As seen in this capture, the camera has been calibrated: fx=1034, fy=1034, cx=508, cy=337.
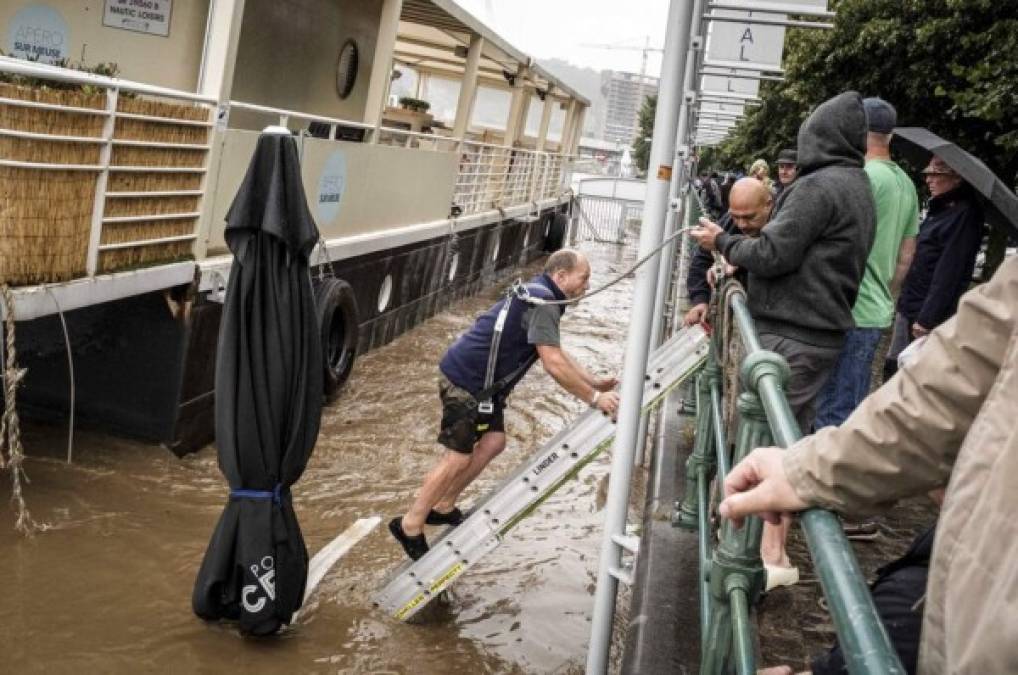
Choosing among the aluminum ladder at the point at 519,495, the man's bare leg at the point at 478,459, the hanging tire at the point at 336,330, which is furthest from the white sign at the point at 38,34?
the aluminum ladder at the point at 519,495

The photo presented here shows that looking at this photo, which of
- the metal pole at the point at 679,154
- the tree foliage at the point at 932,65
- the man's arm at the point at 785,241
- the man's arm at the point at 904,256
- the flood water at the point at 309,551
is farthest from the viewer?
the tree foliage at the point at 932,65

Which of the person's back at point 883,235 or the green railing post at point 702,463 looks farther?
the person's back at point 883,235

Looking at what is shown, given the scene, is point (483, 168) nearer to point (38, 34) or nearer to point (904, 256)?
point (38, 34)

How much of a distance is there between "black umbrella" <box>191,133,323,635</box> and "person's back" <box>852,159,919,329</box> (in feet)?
9.36

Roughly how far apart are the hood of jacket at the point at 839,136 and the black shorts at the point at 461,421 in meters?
2.07

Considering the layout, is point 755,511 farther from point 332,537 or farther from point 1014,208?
point 332,537

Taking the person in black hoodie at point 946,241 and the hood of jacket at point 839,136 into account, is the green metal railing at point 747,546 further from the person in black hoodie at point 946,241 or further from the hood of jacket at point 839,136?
the person in black hoodie at point 946,241

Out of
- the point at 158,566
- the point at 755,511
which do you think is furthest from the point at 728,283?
the point at 158,566

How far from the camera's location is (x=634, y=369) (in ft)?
12.3

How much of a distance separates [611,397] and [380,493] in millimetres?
3197

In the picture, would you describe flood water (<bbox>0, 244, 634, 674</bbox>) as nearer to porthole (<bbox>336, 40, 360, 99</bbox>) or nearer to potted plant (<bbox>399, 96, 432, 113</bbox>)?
porthole (<bbox>336, 40, 360, 99</bbox>)

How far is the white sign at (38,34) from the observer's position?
1033 centimetres

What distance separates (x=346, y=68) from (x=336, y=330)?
604cm

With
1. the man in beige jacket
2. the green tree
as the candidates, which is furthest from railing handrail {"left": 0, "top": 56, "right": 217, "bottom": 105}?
the green tree
